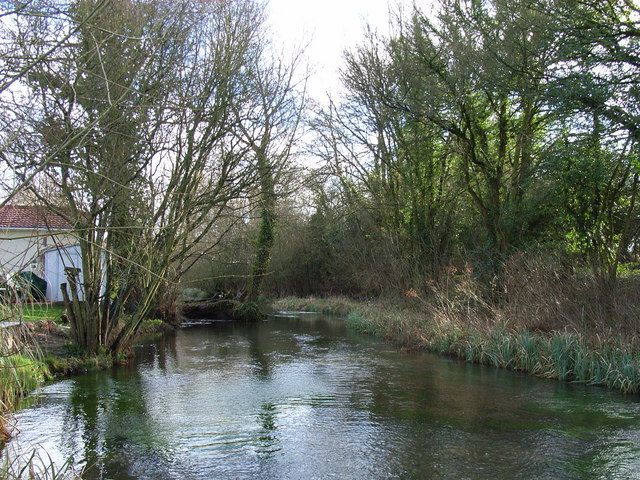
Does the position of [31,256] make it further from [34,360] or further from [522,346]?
[522,346]

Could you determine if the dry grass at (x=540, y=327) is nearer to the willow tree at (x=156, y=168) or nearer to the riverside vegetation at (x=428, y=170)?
the riverside vegetation at (x=428, y=170)

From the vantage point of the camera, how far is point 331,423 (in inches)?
344

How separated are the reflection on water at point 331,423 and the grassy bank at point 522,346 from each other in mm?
486

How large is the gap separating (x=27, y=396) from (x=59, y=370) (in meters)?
2.15

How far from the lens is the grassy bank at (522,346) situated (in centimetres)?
1112

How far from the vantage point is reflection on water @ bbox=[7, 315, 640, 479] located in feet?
22.5

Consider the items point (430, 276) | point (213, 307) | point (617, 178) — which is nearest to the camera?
point (617, 178)

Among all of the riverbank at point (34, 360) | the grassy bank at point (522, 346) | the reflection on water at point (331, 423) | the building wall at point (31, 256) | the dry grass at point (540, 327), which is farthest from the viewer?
the dry grass at point (540, 327)

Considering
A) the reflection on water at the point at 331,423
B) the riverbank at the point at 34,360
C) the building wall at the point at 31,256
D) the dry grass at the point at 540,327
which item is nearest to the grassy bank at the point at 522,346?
the dry grass at the point at 540,327

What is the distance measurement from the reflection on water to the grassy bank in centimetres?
49

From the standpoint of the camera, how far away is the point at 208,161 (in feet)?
50.3

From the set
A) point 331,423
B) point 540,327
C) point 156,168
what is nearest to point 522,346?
point 540,327

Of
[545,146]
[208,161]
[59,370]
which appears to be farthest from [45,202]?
[545,146]

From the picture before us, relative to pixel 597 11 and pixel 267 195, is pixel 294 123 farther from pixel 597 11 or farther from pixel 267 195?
pixel 597 11
